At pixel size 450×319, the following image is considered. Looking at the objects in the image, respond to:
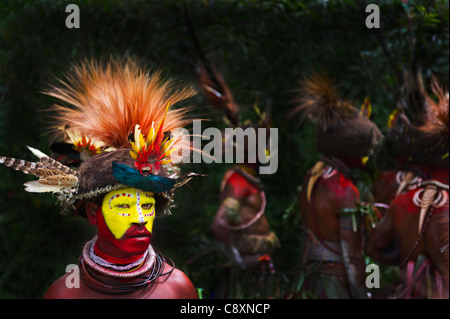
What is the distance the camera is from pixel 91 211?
211 cm

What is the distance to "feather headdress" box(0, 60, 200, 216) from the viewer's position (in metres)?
2.01

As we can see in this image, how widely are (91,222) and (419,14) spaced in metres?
3.28

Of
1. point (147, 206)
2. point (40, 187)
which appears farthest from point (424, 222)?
point (40, 187)

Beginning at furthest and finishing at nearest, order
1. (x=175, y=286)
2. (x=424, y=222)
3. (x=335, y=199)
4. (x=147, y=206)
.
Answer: (x=335, y=199), (x=424, y=222), (x=175, y=286), (x=147, y=206)

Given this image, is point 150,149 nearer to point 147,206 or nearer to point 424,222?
point 147,206

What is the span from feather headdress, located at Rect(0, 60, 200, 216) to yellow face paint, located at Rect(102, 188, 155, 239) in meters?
0.04

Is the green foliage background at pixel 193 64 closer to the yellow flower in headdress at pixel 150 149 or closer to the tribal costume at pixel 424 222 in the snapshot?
the tribal costume at pixel 424 222

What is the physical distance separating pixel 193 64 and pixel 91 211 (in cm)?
273

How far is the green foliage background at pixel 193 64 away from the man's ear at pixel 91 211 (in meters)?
1.15

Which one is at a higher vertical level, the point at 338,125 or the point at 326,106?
the point at 326,106

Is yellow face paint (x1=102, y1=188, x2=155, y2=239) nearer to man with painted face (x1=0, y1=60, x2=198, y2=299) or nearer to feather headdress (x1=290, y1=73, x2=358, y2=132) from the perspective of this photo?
man with painted face (x1=0, y1=60, x2=198, y2=299)

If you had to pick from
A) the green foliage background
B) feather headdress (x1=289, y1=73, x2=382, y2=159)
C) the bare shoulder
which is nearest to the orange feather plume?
the bare shoulder

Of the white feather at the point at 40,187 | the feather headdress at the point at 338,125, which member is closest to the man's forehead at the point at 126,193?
the white feather at the point at 40,187

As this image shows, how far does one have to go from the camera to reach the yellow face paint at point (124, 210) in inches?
79.4
